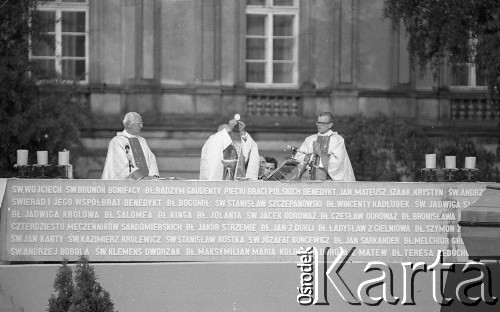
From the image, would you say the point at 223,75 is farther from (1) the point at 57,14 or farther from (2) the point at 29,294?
(2) the point at 29,294

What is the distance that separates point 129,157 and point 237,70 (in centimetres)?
802

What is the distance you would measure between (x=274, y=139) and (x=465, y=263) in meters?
9.47

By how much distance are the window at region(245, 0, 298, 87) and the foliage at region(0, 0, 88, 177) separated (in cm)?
481

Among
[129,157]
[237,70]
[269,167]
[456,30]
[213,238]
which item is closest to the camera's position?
[213,238]

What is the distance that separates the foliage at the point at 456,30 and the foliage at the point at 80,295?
834 centimetres

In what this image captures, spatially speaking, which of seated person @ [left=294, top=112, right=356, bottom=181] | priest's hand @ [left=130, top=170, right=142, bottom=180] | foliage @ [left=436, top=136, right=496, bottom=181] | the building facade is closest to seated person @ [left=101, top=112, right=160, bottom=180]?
priest's hand @ [left=130, top=170, right=142, bottom=180]

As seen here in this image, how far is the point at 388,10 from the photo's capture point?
2208 centimetres

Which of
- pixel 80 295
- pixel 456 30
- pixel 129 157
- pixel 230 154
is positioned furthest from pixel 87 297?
pixel 456 30

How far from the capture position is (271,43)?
27.1 m

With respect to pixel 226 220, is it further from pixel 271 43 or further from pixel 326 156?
pixel 271 43

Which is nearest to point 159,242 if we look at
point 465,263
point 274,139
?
point 465,263

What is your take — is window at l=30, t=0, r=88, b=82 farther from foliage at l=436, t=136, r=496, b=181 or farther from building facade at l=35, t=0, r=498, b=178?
foliage at l=436, t=136, r=496, b=181

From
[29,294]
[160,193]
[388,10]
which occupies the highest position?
[388,10]
